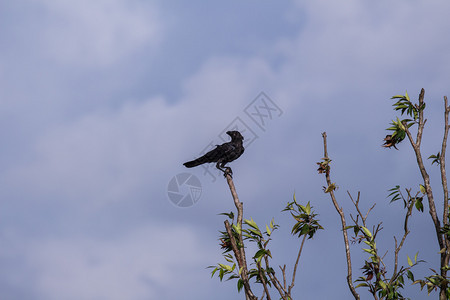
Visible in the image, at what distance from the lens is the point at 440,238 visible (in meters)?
7.47

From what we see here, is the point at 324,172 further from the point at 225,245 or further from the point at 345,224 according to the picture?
the point at 225,245

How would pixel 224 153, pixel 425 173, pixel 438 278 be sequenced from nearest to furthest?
pixel 438 278, pixel 425 173, pixel 224 153

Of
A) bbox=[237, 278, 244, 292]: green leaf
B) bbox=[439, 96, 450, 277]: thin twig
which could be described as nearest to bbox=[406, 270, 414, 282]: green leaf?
bbox=[439, 96, 450, 277]: thin twig

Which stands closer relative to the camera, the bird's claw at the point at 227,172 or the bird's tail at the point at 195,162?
the bird's claw at the point at 227,172

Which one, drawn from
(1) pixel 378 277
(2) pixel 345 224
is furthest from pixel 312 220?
(1) pixel 378 277

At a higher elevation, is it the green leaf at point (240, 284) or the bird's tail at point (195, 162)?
the bird's tail at point (195, 162)

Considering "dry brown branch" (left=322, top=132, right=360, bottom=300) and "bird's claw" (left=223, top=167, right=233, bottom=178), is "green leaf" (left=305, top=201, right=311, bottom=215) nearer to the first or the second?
"dry brown branch" (left=322, top=132, right=360, bottom=300)

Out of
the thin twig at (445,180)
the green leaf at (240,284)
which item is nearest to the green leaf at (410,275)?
the thin twig at (445,180)

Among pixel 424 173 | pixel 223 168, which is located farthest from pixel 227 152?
pixel 424 173

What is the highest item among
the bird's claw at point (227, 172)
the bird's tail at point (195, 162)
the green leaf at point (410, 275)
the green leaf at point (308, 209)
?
the bird's tail at point (195, 162)

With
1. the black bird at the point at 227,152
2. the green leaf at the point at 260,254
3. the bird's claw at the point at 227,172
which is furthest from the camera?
the black bird at the point at 227,152

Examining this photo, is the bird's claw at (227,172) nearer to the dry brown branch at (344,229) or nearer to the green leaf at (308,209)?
the green leaf at (308,209)

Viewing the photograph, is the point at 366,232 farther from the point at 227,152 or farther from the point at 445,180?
the point at 227,152

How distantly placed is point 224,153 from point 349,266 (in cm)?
246
